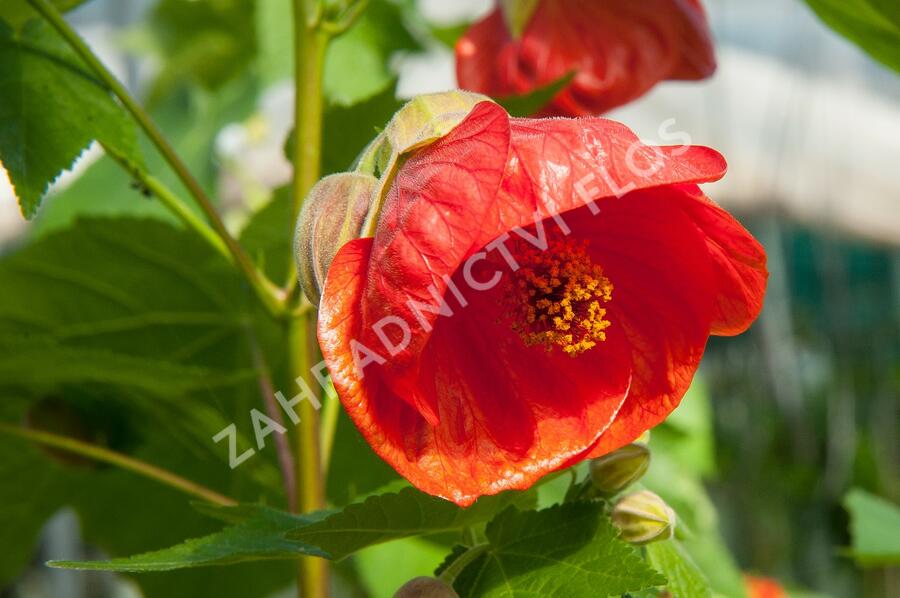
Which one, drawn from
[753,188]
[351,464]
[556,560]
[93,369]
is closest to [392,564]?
[351,464]

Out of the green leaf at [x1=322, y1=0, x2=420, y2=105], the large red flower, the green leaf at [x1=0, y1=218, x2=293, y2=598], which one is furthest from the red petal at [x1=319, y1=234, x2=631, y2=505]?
the green leaf at [x1=322, y1=0, x2=420, y2=105]

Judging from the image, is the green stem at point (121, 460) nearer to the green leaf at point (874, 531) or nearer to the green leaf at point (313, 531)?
the green leaf at point (313, 531)

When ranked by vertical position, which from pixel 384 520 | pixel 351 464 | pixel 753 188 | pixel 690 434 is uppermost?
pixel 384 520

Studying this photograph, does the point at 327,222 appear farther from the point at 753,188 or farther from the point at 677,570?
the point at 753,188

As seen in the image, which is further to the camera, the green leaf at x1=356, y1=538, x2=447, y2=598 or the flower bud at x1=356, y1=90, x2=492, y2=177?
the green leaf at x1=356, y1=538, x2=447, y2=598

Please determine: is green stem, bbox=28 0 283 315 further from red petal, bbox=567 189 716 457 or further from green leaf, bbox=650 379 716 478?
green leaf, bbox=650 379 716 478

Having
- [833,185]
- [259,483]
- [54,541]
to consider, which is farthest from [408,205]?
[833,185]
